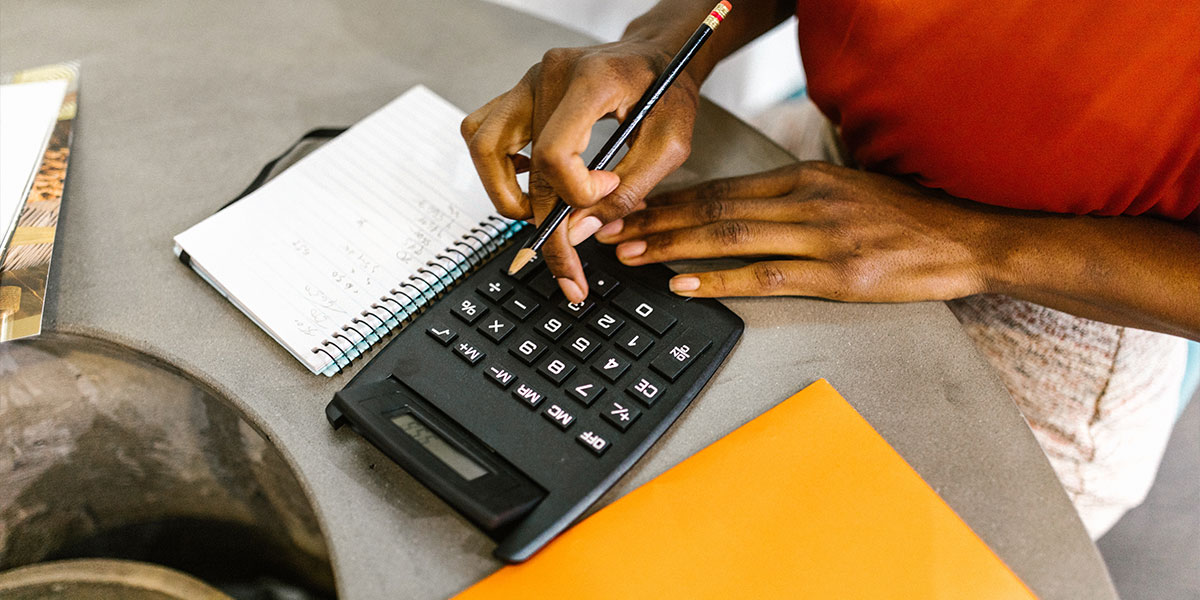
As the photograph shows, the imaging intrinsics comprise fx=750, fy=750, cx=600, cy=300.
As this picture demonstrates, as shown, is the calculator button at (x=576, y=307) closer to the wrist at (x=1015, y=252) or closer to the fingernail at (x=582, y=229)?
the fingernail at (x=582, y=229)

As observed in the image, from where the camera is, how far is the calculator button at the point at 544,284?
1.73 feet

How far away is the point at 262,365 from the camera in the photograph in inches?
20.2

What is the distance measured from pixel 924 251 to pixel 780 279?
121 mm

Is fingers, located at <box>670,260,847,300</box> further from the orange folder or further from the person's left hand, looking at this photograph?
the orange folder

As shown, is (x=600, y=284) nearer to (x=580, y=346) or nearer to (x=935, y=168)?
(x=580, y=346)

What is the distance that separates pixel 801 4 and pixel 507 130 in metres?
0.28

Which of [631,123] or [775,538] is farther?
[631,123]

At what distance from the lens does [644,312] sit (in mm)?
523

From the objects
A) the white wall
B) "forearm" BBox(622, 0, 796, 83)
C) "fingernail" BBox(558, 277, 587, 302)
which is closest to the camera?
"fingernail" BBox(558, 277, 587, 302)

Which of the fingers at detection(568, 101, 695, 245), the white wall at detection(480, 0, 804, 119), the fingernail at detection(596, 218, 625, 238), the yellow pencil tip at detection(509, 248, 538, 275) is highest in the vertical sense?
the fingers at detection(568, 101, 695, 245)

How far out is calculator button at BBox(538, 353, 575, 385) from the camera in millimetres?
479

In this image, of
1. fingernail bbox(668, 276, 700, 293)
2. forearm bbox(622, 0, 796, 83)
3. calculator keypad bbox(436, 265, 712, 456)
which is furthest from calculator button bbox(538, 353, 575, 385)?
forearm bbox(622, 0, 796, 83)

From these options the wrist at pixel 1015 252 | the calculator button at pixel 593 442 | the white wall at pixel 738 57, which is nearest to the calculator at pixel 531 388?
the calculator button at pixel 593 442

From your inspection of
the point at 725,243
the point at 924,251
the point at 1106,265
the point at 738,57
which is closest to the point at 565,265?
the point at 725,243
